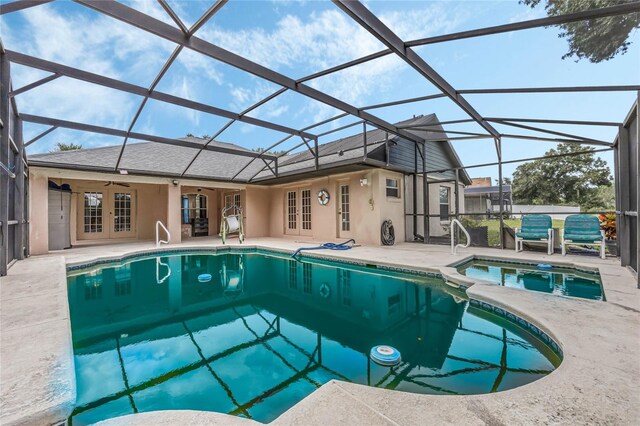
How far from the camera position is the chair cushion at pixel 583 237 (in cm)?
582

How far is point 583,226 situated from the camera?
6.09 metres

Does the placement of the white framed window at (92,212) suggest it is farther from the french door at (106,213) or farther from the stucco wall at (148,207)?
the stucco wall at (148,207)

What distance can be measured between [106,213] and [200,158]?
14.2 ft

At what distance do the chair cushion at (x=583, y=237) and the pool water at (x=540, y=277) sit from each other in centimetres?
106

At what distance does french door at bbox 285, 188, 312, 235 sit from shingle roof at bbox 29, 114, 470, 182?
121cm

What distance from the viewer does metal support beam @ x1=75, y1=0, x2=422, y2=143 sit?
118 inches

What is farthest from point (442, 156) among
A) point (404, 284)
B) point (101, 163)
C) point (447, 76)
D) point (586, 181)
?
point (586, 181)

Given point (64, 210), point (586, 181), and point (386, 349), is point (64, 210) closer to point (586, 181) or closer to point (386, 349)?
point (386, 349)

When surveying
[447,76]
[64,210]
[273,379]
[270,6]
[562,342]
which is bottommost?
[273,379]

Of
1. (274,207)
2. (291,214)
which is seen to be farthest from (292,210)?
(274,207)

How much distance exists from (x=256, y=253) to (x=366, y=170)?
4.39 meters

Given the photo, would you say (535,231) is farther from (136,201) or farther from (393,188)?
(136,201)

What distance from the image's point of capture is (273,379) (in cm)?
224

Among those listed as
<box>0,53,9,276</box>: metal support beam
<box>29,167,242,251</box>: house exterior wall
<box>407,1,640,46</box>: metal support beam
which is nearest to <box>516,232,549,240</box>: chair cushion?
<box>407,1,640,46</box>: metal support beam
